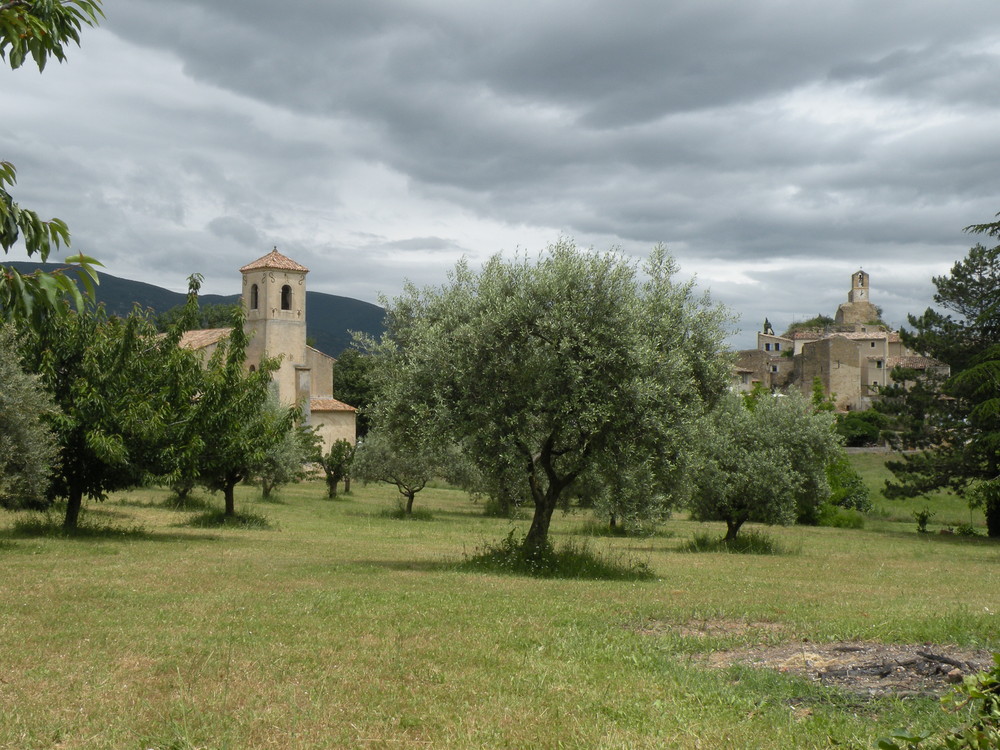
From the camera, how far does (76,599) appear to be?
12023mm

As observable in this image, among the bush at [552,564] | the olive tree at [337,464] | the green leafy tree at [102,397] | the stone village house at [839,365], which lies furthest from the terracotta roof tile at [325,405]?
the bush at [552,564]

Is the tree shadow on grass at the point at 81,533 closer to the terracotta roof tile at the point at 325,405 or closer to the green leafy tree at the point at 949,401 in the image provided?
the green leafy tree at the point at 949,401

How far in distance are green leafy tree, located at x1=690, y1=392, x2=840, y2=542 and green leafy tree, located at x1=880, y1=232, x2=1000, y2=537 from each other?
1334cm

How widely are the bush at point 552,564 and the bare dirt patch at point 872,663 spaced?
774cm

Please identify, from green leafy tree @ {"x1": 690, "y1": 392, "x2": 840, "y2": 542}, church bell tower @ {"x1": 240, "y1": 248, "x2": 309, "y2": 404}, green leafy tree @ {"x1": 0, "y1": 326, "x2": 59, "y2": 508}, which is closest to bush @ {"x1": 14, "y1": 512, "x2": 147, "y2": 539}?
green leafy tree @ {"x1": 0, "y1": 326, "x2": 59, "y2": 508}

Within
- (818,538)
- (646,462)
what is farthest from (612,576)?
(818,538)

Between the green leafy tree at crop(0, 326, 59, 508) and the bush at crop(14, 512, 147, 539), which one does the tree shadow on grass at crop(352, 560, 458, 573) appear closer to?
the bush at crop(14, 512, 147, 539)

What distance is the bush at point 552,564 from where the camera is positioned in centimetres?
1698

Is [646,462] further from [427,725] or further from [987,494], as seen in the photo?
[987,494]

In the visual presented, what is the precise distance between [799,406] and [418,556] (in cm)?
1622

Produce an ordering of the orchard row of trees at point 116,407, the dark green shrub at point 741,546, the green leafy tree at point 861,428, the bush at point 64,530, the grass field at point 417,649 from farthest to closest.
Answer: the green leafy tree at point 861,428, the dark green shrub at point 741,546, the bush at point 64,530, the orchard row of trees at point 116,407, the grass field at point 417,649

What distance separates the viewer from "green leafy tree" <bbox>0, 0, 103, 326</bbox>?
16.1ft

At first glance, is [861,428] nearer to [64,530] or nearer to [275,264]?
[275,264]

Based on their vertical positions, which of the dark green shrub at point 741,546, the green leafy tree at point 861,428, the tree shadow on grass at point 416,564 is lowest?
the dark green shrub at point 741,546
